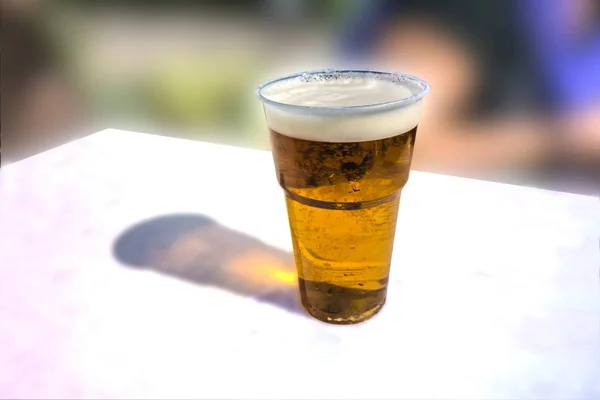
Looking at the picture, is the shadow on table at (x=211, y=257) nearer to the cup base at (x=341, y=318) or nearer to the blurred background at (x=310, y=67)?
the cup base at (x=341, y=318)

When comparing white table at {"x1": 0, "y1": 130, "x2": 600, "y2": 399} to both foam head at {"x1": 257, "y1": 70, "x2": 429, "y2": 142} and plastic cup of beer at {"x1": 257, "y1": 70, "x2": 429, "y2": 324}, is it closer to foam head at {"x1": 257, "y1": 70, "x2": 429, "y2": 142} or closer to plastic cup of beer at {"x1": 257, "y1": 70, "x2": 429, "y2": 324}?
plastic cup of beer at {"x1": 257, "y1": 70, "x2": 429, "y2": 324}

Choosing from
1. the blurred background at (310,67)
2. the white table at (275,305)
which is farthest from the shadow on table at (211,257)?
the blurred background at (310,67)

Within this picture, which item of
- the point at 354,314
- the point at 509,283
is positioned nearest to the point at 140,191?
the point at 354,314

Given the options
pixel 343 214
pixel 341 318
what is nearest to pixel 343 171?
pixel 343 214

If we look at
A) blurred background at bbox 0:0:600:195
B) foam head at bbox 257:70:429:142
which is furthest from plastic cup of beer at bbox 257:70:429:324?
blurred background at bbox 0:0:600:195

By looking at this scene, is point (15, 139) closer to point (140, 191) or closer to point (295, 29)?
point (140, 191)

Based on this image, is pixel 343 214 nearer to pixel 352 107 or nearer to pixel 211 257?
pixel 352 107
